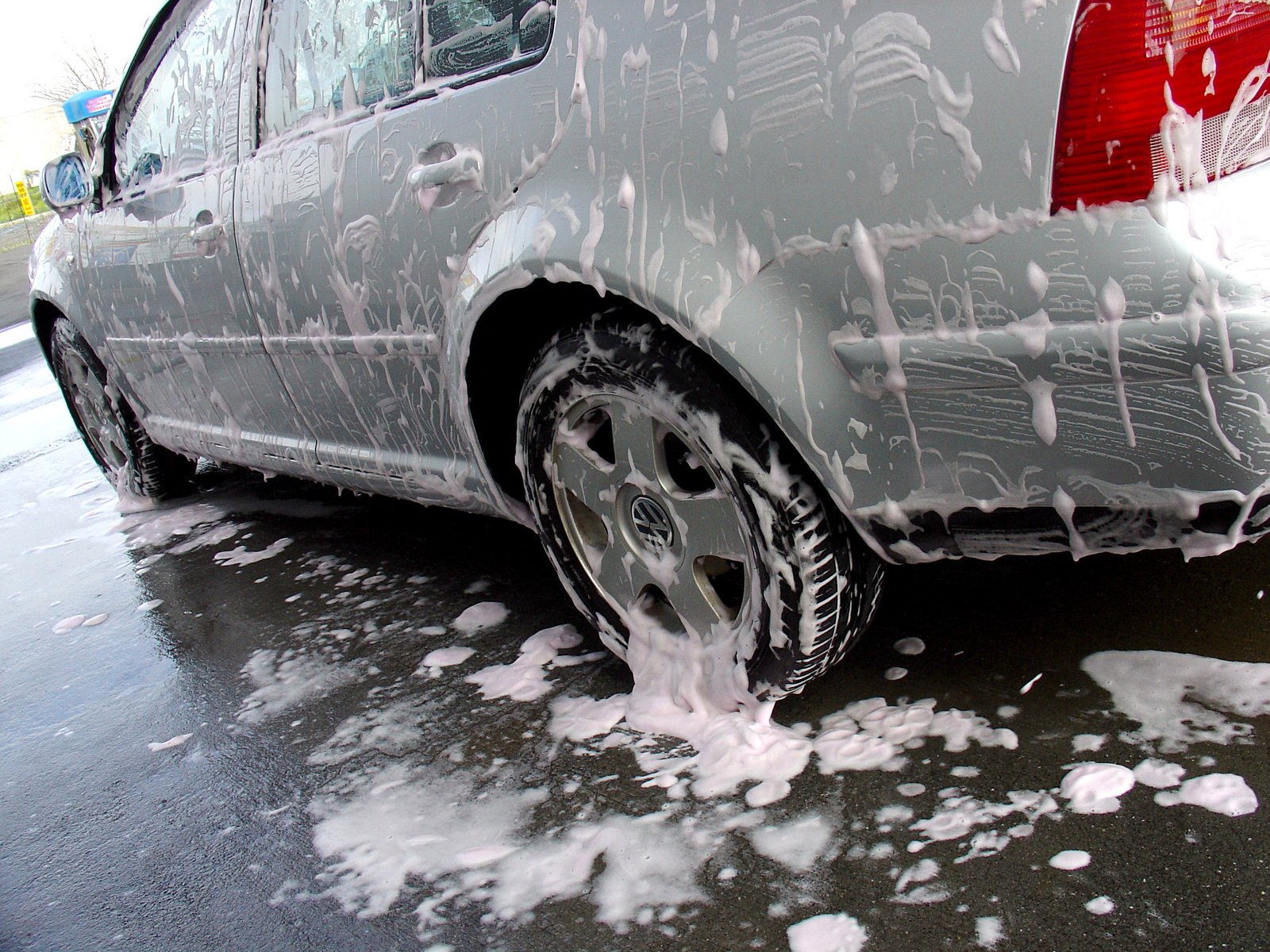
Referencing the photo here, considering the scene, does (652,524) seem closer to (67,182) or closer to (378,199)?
(378,199)

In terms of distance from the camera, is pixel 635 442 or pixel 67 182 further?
pixel 67 182

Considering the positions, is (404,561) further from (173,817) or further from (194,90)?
(194,90)

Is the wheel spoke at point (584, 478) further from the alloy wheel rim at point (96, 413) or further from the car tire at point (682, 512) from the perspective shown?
the alloy wheel rim at point (96, 413)

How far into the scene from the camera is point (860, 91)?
4.69ft

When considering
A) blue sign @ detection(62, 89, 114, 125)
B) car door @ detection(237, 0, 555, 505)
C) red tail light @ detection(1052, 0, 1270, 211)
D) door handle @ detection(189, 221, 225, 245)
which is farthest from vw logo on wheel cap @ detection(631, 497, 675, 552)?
blue sign @ detection(62, 89, 114, 125)

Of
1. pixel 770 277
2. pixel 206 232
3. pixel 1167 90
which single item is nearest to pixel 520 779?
pixel 770 277

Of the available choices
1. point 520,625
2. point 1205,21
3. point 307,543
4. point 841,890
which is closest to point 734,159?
point 1205,21

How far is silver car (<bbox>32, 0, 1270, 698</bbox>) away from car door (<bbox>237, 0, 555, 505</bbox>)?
1cm

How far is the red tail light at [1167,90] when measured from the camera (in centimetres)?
128

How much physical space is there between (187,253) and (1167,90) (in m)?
2.65

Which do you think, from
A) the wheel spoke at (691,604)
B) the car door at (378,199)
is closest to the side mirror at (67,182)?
the car door at (378,199)

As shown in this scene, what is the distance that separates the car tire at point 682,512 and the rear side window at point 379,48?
554 mm

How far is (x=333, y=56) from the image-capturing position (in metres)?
2.51

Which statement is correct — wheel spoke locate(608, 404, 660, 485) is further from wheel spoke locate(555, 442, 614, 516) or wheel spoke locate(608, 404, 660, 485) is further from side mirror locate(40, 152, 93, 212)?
side mirror locate(40, 152, 93, 212)
